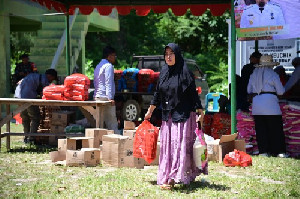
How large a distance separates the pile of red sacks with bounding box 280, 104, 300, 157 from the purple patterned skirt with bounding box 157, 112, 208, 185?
13.3 ft

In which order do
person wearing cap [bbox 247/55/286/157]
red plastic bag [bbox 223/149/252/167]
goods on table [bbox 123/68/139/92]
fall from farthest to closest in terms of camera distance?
1. goods on table [bbox 123/68/139/92]
2. person wearing cap [bbox 247/55/286/157]
3. red plastic bag [bbox 223/149/252/167]

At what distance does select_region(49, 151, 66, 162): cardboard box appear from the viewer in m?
10.2

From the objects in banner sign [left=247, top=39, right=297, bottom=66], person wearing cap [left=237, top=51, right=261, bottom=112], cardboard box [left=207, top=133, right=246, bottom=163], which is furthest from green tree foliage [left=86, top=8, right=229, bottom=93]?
cardboard box [left=207, top=133, right=246, bottom=163]

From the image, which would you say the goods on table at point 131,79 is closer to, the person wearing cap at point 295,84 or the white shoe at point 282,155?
the person wearing cap at point 295,84

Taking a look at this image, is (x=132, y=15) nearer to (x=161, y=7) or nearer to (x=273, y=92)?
(x=161, y=7)

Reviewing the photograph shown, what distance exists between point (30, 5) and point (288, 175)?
16.0 m

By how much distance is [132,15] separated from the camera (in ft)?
127

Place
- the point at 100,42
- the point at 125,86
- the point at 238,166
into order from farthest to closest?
the point at 100,42
the point at 125,86
the point at 238,166

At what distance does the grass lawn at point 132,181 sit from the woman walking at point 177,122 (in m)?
0.24

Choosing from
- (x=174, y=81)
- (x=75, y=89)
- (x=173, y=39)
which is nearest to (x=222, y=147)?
(x=174, y=81)

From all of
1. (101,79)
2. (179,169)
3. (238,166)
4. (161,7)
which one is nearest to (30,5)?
(161,7)

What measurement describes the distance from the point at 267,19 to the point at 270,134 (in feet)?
7.38

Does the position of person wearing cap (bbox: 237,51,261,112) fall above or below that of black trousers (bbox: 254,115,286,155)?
above

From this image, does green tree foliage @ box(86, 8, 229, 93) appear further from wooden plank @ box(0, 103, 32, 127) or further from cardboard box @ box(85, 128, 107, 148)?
cardboard box @ box(85, 128, 107, 148)
